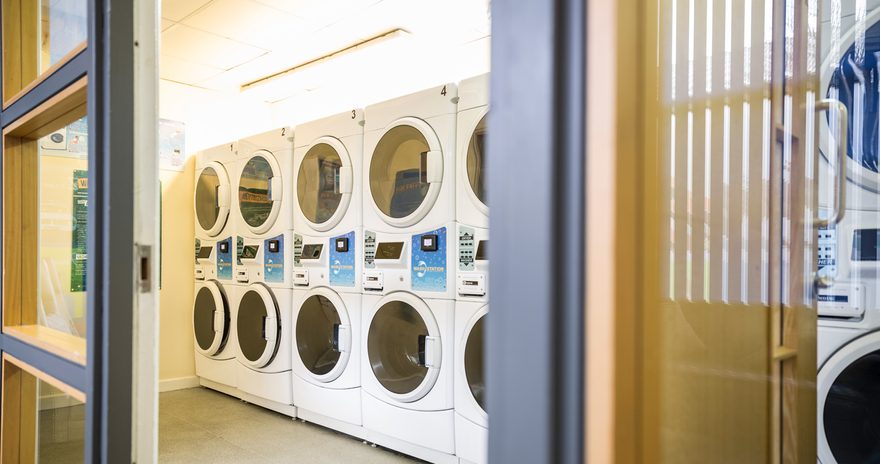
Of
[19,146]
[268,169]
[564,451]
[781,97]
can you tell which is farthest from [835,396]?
A: [268,169]

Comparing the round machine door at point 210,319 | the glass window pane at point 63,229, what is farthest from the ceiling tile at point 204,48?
the glass window pane at point 63,229

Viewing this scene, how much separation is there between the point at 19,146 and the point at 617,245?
5.29 feet

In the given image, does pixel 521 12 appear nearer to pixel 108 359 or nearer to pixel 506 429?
pixel 506 429

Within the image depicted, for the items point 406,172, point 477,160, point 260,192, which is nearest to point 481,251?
point 477,160

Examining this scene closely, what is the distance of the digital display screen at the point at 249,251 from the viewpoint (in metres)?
3.69

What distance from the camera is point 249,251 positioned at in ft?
12.3

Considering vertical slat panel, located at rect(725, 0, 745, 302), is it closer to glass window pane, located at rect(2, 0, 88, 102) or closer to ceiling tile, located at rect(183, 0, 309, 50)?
glass window pane, located at rect(2, 0, 88, 102)

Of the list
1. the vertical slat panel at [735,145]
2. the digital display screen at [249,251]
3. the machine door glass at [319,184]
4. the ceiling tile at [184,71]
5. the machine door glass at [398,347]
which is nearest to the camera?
the vertical slat panel at [735,145]

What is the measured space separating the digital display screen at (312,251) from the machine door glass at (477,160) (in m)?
1.18

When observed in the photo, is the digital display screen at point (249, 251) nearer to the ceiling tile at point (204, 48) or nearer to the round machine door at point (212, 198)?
the round machine door at point (212, 198)

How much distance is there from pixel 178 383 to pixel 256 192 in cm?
170

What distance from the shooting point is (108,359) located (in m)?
0.94

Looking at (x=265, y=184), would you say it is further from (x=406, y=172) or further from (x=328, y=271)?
(x=406, y=172)

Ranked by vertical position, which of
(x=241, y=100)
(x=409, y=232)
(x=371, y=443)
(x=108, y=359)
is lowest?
(x=371, y=443)
